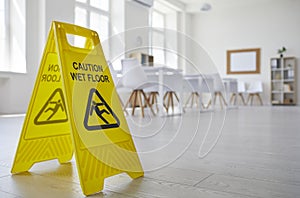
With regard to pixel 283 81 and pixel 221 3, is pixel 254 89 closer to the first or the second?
pixel 283 81

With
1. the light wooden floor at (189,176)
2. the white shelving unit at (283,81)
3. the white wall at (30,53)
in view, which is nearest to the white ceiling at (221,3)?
the white shelving unit at (283,81)

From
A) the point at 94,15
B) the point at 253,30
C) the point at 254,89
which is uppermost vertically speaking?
the point at 253,30

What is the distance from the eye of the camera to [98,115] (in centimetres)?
106

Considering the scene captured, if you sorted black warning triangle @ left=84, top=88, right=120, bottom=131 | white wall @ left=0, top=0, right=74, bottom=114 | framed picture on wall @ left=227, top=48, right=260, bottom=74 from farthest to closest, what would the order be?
framed picture on wall @ left=227, top=48, right=260, bottom=74 < white wall @ left=0, top=0, right=74, bottom=114 < black warning triangle @ left=84, top=88, right=120, bottom=131

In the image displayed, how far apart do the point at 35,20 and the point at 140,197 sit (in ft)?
→ 17.0

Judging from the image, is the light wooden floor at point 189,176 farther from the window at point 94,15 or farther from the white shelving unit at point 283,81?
the white shelving unit at point 283,81

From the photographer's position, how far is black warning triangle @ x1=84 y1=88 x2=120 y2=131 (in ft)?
3.35

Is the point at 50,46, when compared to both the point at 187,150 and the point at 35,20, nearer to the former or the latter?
the point at 187,150

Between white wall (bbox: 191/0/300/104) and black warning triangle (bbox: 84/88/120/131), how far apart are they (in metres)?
9.22

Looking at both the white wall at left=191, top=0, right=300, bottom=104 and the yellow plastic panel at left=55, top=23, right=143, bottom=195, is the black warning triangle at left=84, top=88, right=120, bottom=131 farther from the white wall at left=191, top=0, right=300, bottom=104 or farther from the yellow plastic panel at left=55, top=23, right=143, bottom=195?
the white wall at left=191, top=0, right=300, bottom=104

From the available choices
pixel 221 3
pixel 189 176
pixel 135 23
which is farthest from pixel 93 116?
pixel 221 3

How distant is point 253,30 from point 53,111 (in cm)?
964

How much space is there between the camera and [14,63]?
5.27 m

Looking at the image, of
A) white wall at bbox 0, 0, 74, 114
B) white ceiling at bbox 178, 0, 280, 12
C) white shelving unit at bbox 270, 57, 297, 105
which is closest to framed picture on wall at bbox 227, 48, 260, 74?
white shelving unit at bbox 270, 57, 297, 105
